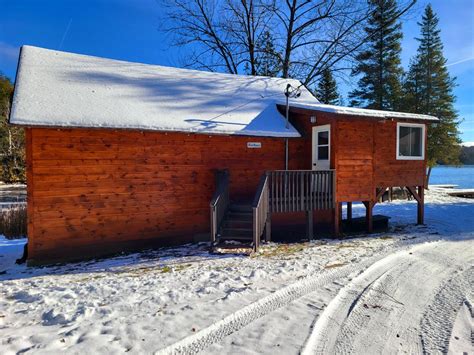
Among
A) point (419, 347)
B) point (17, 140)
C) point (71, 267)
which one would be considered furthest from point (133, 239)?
point (17, 140)

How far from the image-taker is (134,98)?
342 inches

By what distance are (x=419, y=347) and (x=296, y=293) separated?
1695 mm

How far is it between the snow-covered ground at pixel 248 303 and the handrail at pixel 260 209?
45cm

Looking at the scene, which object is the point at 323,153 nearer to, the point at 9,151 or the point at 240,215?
the point at 240,215

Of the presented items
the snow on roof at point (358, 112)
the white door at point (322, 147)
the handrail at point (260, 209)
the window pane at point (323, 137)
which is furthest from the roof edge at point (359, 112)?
the handrail at point (260, 209)

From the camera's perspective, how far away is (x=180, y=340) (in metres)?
3.19

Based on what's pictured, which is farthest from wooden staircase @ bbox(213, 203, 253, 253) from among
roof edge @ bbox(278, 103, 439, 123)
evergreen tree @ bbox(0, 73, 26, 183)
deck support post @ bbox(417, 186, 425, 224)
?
evergreen tree @ bbox(0, 73, 26, 183)

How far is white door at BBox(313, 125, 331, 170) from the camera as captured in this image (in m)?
9.32

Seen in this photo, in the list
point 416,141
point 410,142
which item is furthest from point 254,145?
point 416,141

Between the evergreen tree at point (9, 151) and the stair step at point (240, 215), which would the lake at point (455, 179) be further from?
the evergreen tree at point (9, 151)

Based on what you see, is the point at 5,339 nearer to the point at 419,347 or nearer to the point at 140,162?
the point at 419,347

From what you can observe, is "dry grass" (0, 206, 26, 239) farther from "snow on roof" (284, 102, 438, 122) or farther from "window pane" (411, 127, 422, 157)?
"window pane" (411, 127, 422, 157)

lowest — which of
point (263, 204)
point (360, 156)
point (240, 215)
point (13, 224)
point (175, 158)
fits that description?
point (13, 224)

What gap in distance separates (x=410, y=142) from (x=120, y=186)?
933cm
